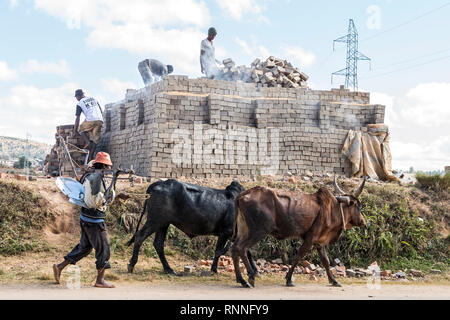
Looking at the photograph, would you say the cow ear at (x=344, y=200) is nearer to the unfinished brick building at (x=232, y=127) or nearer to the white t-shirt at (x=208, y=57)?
the unfinished brick building at (x=232, y=127)

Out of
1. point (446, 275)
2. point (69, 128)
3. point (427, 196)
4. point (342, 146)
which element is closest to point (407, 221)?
point (446, 275)

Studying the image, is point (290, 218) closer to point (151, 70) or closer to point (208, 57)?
point (208, 57)

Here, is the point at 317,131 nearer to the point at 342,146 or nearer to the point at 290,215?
the point at 342,146

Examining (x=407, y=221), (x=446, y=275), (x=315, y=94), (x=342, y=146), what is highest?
(x=315, y=94)

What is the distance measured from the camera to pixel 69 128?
17438 millimetres

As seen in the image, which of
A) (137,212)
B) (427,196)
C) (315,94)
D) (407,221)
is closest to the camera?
(137,212)

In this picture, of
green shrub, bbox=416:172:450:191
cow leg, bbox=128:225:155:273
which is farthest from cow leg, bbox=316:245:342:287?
green shrub, bbox=416:172:450:191

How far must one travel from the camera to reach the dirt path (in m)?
6.71

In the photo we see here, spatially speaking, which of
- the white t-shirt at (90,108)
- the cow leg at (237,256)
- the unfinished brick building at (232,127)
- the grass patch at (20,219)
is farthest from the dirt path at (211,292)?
the white t-shirt at (90,108)

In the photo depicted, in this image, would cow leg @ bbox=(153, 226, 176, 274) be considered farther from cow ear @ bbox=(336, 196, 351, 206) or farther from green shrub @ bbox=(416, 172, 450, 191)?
green shrub @ bbox=(416, 172, 450, 191)

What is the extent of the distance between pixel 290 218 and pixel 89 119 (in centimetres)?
911

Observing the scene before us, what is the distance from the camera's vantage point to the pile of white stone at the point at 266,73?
17.3 metres

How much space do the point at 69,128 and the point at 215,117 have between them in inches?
200

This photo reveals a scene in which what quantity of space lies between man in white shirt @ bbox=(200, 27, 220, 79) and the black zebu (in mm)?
9042
